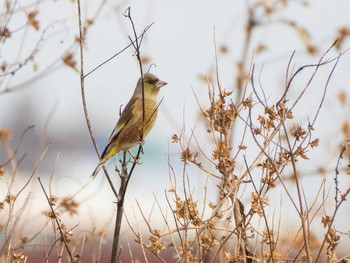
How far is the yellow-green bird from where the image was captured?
651cm

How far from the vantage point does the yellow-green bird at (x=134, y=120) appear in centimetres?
651

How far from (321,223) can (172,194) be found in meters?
0.75

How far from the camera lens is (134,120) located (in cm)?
681

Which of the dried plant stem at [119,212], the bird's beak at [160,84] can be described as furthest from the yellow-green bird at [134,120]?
the dried plant stem at [119,212]

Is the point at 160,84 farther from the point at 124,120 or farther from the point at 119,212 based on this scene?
the point at 119,212

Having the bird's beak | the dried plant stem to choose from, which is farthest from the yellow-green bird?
the dried plant stem

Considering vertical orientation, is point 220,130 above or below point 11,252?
above

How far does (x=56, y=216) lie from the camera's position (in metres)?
4.76

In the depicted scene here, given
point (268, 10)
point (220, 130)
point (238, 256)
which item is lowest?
point (238, 256)

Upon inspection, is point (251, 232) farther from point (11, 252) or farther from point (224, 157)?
point (11, 252)

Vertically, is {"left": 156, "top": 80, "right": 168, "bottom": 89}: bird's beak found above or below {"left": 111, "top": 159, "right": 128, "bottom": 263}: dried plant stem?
above

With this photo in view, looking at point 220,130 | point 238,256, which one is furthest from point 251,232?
point 220,130

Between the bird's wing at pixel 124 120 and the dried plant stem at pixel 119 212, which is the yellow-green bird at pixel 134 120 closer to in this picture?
the bird's wing at pixel 124 120

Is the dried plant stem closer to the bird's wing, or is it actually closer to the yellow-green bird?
the yellow-green bird
